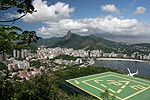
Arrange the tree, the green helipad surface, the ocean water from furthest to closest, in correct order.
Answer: the ocean water
the green helipad surface
the tree

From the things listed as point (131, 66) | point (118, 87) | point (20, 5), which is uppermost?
point (20, 5)

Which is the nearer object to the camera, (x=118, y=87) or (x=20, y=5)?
(x=20, y=5)

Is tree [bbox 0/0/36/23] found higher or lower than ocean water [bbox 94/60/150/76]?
higher

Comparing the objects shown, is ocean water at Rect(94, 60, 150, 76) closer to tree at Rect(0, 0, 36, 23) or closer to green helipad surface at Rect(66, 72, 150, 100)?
green helipad surface at Rect(66, 72, 150, 100)

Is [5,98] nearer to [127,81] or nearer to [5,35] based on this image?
[5,35]

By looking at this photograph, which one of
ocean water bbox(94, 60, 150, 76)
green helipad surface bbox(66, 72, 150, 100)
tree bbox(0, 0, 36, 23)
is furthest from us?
ocean water bbox(94, 60, 150, 76)

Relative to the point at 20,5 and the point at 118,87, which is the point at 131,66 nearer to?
the point at 118,87

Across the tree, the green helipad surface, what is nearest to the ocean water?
the green helipad surface

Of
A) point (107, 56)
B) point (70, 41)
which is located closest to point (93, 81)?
point (107, 56)

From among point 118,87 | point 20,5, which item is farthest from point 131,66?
point 20,5
